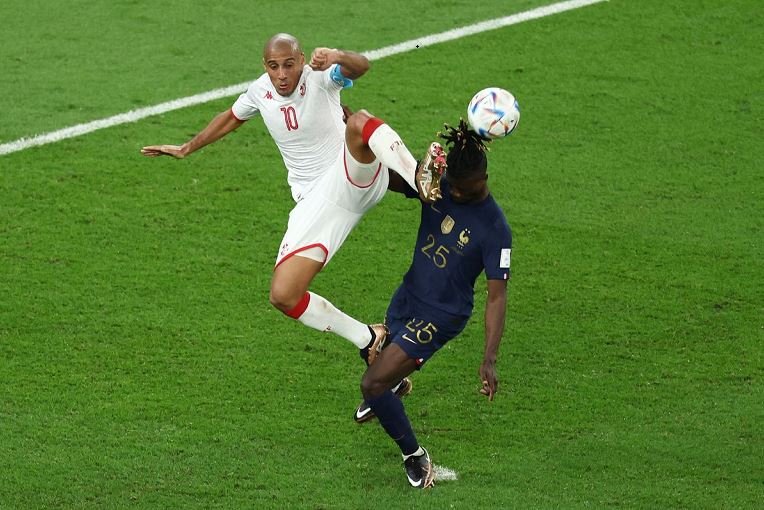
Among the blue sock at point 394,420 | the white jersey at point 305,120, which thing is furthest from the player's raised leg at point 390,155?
the blue sock at point 394,420

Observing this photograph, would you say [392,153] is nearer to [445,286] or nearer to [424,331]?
[445,286]

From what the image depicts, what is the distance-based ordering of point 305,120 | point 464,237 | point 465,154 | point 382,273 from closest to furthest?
point 465,154
point 464,237
point 305,120
point 382,273

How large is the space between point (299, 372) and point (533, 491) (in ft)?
5.90

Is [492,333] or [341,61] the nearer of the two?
[492,333]

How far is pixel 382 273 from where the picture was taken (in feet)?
31.1

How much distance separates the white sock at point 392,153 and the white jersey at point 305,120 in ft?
3.03

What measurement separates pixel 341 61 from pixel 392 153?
0.71 m

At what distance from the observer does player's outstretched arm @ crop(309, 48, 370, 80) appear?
7211 millimetres

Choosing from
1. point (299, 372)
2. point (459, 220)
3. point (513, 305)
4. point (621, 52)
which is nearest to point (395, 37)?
point (621, 52)

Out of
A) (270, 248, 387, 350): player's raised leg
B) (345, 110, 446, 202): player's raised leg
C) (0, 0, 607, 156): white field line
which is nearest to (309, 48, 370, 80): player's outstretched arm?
(345, 110, 446, 202): player's raised leg

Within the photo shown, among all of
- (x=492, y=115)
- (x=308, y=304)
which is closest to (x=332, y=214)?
(x=308, y=304)

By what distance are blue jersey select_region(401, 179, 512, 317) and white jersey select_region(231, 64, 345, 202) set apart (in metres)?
1.13

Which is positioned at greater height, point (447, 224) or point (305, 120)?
point (305, 120)

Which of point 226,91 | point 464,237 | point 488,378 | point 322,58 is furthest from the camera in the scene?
point 226,91
